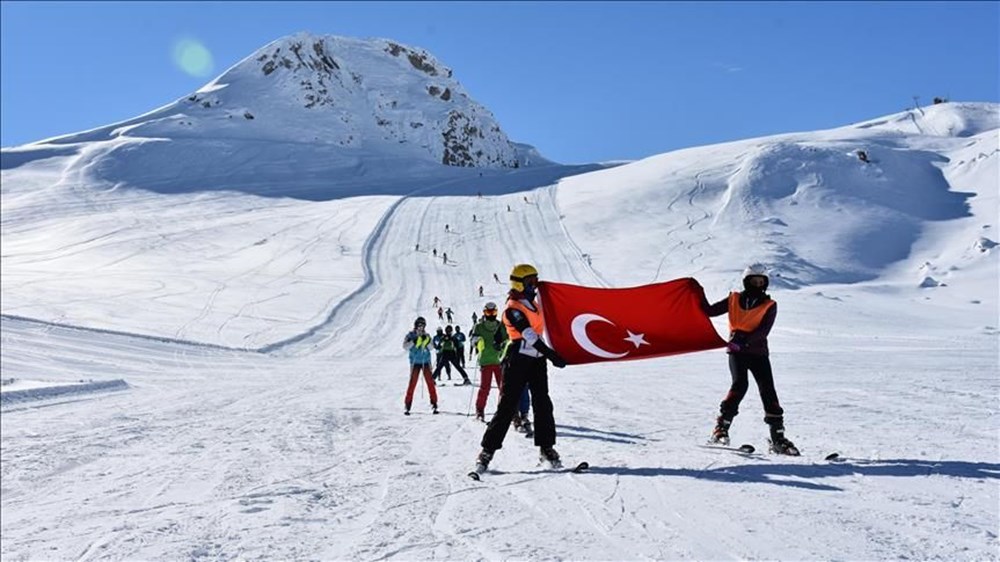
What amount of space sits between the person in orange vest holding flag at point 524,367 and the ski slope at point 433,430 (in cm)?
41

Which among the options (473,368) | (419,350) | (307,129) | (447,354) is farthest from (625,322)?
(307,129)

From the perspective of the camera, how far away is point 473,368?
22922mm

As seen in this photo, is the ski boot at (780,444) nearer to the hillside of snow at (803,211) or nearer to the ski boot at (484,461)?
the ski boot at (484,461)

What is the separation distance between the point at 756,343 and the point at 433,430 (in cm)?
443

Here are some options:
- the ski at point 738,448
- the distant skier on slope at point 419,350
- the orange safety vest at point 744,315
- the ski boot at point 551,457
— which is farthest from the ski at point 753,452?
the distant skier on slope at point 419,350

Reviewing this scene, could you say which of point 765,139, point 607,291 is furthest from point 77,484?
point 765,139

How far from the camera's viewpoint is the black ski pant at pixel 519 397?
6938 mm

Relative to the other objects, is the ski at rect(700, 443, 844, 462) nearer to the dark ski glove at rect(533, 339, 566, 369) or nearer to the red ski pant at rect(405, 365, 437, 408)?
the dark ski glove at rect(533, 339, 566, 369)

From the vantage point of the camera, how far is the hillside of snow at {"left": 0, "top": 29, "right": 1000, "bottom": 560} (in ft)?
16.8

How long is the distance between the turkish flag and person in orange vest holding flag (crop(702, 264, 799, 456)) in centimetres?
44

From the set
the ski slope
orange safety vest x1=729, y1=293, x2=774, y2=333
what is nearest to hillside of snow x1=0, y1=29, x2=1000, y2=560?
the ski slope

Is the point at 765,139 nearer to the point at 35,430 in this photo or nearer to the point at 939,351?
the point at 939,351

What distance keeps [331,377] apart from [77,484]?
37.6 ft

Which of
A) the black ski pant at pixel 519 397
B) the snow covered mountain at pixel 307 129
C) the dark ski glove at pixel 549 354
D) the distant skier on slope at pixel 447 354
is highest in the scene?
the snow covered mountain at pixel 307 129
